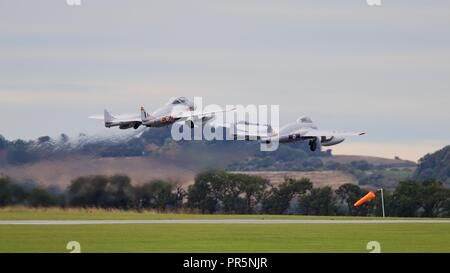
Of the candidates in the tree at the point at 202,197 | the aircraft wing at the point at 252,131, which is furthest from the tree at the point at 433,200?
the aircraft wing at the point at 252,131

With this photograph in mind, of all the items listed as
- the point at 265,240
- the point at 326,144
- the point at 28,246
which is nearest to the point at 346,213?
the point at 326,144

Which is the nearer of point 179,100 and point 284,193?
point 179,100

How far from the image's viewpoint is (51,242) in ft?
228

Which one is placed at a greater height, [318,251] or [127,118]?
[127,118]

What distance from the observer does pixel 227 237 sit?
75.0 metres

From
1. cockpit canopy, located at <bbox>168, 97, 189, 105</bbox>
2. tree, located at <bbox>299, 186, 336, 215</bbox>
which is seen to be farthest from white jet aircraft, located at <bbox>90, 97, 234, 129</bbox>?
tree, located at <bbox>299, 186, 336, 215</bbox>

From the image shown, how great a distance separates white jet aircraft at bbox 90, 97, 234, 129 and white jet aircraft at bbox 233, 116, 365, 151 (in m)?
2.79

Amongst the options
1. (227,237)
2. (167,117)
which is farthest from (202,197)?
(227,237)

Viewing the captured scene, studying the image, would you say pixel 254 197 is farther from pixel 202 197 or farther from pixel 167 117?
pixel 167 117

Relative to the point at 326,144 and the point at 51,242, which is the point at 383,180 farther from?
the point at 51,242

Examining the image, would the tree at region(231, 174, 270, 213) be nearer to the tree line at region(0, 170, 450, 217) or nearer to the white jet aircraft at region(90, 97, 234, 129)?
the tree line at region(0, 170, 450, 217)

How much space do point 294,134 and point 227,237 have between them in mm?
27418

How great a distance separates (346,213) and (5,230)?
70.7 m

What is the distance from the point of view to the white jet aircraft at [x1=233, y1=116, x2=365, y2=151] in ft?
322
